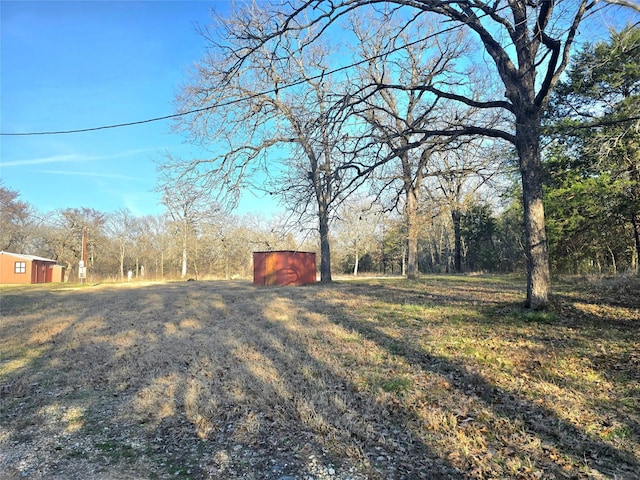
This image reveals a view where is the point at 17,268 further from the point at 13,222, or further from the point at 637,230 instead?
the point at 637,230

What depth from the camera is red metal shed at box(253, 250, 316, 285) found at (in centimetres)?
2378

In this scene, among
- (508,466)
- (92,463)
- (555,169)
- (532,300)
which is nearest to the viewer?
(508,466)

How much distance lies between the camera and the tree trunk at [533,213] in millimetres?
7867

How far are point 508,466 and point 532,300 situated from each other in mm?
5673

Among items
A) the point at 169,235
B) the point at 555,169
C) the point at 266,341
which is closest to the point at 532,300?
the point at 266,341

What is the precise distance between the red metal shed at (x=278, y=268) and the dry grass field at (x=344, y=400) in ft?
48.1

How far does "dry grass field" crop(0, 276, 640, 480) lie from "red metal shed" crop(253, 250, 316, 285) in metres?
14.7

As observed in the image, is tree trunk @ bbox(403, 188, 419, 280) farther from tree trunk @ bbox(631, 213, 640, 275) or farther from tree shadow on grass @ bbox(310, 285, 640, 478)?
tree shadow on grass @ bbox(310, 285, 640, 478)

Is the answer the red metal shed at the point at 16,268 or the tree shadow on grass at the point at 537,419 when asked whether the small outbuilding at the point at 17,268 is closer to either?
the red metal shed at the point at 16,268

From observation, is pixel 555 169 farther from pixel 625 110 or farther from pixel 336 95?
pixel 336 95

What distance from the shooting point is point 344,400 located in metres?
4.54

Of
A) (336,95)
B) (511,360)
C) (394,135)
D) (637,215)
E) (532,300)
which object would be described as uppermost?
(336,95)

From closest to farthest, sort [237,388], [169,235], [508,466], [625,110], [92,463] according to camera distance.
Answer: [508,466]
[92,463]
[237,388]
[625,110]
[169,235]

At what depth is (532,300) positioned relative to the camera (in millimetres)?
8016
